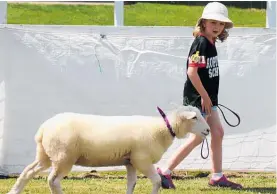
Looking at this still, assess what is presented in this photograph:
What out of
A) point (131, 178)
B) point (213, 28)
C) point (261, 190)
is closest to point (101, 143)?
point (131, 178)

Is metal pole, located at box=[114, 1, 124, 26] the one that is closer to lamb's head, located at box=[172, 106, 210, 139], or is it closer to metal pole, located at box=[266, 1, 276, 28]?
metal pole, located at box=[266, 1, 276, 28]

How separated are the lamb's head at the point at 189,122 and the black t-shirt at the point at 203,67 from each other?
2.38 ft

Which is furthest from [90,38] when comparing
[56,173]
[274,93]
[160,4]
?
[160,4]

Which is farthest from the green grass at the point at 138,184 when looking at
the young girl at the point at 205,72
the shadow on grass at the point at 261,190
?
the young girl at the point at 205,72

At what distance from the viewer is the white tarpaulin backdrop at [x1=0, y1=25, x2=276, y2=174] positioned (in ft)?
30.1

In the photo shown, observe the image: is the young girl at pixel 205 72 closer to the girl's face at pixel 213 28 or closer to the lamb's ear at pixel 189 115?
the girl's face at pixel 213 28

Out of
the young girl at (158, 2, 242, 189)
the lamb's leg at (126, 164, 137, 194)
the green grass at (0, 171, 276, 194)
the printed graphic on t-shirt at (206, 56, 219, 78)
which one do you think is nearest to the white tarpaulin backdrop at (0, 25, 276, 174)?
the green grass at (0, 171, 276, 194)

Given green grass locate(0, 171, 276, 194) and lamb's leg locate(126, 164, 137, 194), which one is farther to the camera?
green grass locate(0, 171, 276, 194)

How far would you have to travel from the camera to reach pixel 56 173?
682 centimetres

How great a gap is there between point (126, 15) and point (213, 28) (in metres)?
8.86

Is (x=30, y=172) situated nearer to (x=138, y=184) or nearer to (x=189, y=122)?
(x=189, y=122)

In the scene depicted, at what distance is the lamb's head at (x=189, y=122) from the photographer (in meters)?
7.15

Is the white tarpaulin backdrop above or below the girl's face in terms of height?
below

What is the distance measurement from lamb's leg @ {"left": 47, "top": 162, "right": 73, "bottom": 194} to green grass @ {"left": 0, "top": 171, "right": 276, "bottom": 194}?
3.03 ft
